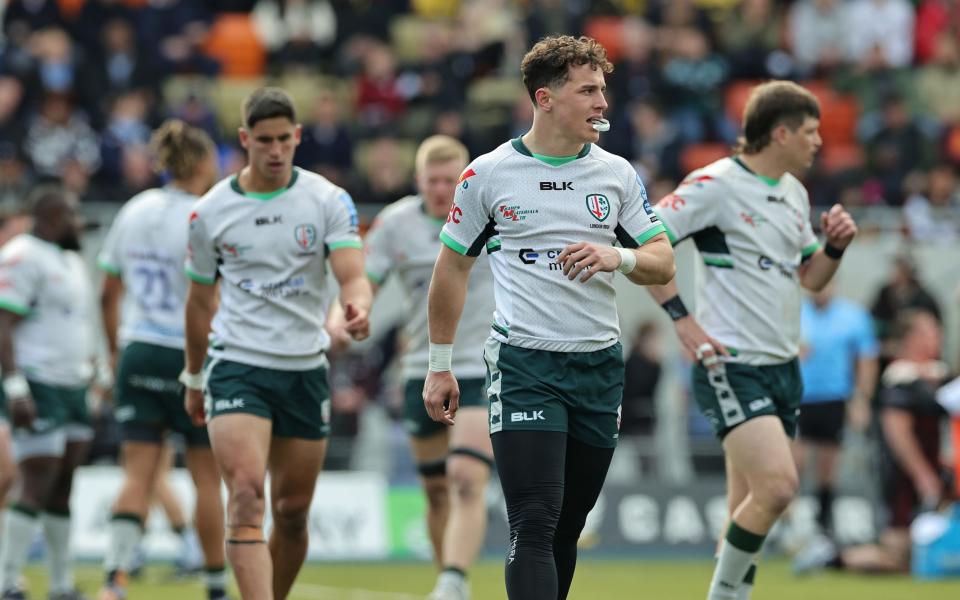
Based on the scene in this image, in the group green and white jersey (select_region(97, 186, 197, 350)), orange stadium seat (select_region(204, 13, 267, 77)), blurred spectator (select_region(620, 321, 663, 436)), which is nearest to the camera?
green and white jersey (select_region(97, 186, 197, 350))

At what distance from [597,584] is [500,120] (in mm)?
8582

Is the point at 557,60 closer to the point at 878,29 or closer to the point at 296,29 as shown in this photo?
the point at 296,29

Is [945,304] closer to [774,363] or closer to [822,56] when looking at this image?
[822,56]

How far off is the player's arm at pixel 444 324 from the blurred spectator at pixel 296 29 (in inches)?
618

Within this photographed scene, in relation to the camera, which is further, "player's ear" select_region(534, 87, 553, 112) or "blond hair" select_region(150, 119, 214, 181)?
"blond hair" select_region(150, 119, 214, 181)

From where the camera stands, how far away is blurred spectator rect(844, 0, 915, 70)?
24.3 meters

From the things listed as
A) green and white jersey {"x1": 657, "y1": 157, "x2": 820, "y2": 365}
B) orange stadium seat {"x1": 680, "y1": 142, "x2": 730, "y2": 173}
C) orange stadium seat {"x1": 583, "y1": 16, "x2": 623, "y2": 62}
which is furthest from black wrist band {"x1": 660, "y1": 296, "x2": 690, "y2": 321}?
orange stadium seat {"x1": 583, "y1": 16, "x2": 623, "y2": 62}

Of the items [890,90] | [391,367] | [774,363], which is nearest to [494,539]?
[391,367]

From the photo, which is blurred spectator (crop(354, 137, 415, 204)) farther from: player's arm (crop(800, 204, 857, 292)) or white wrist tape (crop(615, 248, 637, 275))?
white wrist tape (crop(615, 248, 637, 275))

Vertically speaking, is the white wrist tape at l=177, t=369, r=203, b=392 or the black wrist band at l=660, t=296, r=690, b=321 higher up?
the black wrist band at l=660, t=296, r=690, b=321

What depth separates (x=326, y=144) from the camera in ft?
66.6

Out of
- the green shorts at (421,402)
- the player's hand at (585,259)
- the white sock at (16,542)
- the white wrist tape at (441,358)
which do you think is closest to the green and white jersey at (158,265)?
the white sock at (16,542)

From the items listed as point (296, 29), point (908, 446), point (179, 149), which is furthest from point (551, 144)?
point (296, 29)

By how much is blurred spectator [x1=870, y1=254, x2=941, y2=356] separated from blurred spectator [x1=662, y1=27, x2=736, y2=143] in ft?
14.5
